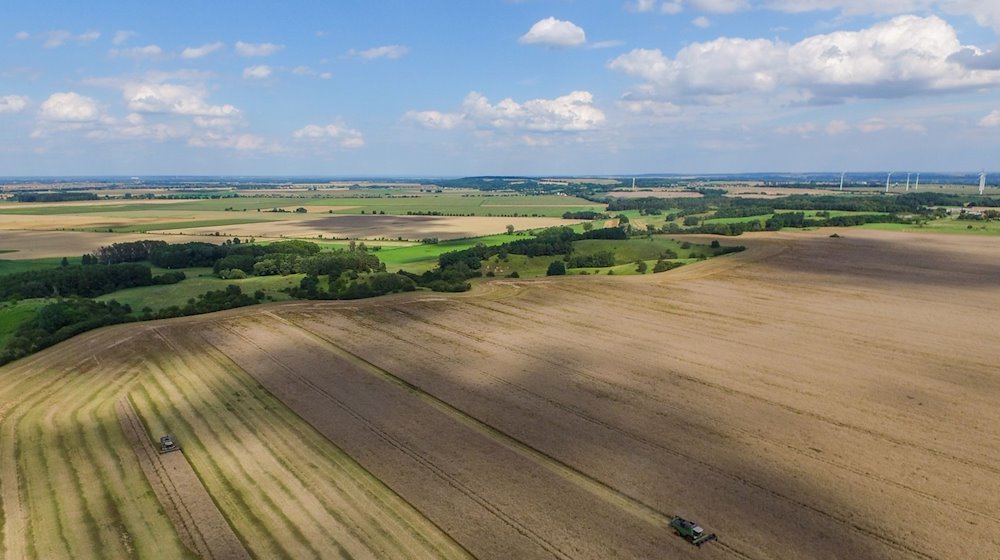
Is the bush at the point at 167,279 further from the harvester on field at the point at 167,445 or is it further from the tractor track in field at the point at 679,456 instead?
the tractor track in field at the point at 679,456

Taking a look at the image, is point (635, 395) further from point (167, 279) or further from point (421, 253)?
point (421, 253)

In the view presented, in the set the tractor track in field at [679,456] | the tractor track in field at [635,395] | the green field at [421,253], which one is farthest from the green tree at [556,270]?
the tractor track in field at [679,456]

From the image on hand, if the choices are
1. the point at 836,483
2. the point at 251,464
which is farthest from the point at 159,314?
the point at 836,483

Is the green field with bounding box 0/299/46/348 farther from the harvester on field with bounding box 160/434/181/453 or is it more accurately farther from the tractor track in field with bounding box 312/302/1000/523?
the harvester on field with bounding box 160/434/181/453

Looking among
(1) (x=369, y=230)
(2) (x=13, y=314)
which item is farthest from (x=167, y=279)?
(1) (x=369, y=230)

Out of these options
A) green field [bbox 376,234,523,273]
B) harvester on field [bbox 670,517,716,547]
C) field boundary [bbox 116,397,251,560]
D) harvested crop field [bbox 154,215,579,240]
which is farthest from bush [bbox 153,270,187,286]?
harvester on field [bbox 670,517,716,547]

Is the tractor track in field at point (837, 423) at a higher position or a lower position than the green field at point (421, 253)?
lower
